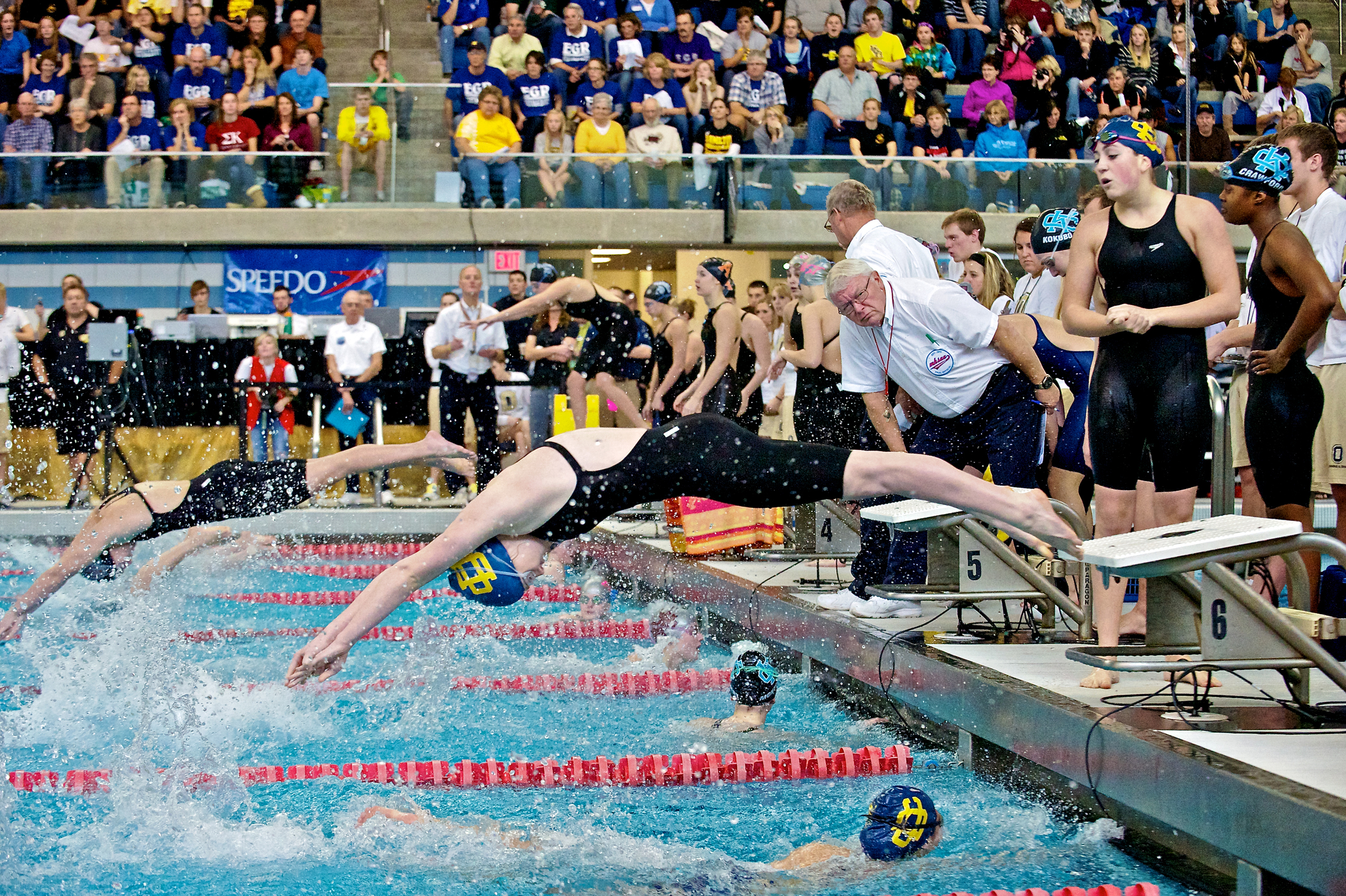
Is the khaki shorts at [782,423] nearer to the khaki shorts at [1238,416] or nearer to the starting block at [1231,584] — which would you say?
the khaki shorts at [1238,416]

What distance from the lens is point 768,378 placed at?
27.1 feet

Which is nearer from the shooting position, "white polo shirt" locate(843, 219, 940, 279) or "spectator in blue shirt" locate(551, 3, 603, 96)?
"white polo shirt" locate(843, 219, 940, 279)

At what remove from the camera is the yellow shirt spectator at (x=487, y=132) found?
13.1m

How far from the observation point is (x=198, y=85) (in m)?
13.7

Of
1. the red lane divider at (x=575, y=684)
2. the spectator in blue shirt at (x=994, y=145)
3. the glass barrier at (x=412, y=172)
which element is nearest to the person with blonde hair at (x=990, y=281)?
the red lane divider at (x=575, y=684)

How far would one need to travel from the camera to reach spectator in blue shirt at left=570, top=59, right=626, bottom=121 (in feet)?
45.1

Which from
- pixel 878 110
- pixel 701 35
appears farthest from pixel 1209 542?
pixel 701 35

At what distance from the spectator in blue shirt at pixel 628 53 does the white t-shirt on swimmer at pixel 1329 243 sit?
10.2m

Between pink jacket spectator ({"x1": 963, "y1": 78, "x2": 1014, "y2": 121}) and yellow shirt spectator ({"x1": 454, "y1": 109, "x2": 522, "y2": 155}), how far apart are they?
16.0 feet

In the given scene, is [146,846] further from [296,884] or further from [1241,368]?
[1241,368]

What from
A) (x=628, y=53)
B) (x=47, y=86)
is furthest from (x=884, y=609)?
(x=47, y=86)

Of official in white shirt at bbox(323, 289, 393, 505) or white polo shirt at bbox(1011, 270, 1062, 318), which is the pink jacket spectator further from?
white polo shirt at bbox(1011, 270, 1062, 318)

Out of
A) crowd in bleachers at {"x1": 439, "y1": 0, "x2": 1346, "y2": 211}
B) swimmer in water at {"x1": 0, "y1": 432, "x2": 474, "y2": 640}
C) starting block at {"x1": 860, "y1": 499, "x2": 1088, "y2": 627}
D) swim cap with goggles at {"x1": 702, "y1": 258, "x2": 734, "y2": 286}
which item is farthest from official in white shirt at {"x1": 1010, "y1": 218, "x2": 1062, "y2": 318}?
crowd in bleachers at {"x1": 439, "y1": 0, "x2": 1346, "y2": 211}

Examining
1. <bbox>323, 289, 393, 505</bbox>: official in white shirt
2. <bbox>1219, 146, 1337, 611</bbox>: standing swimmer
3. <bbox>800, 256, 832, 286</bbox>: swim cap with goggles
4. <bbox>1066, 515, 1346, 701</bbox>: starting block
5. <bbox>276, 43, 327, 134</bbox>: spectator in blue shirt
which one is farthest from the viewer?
<bbox>276, 43, 327, 134</bbox>: spectator in blue shirt
